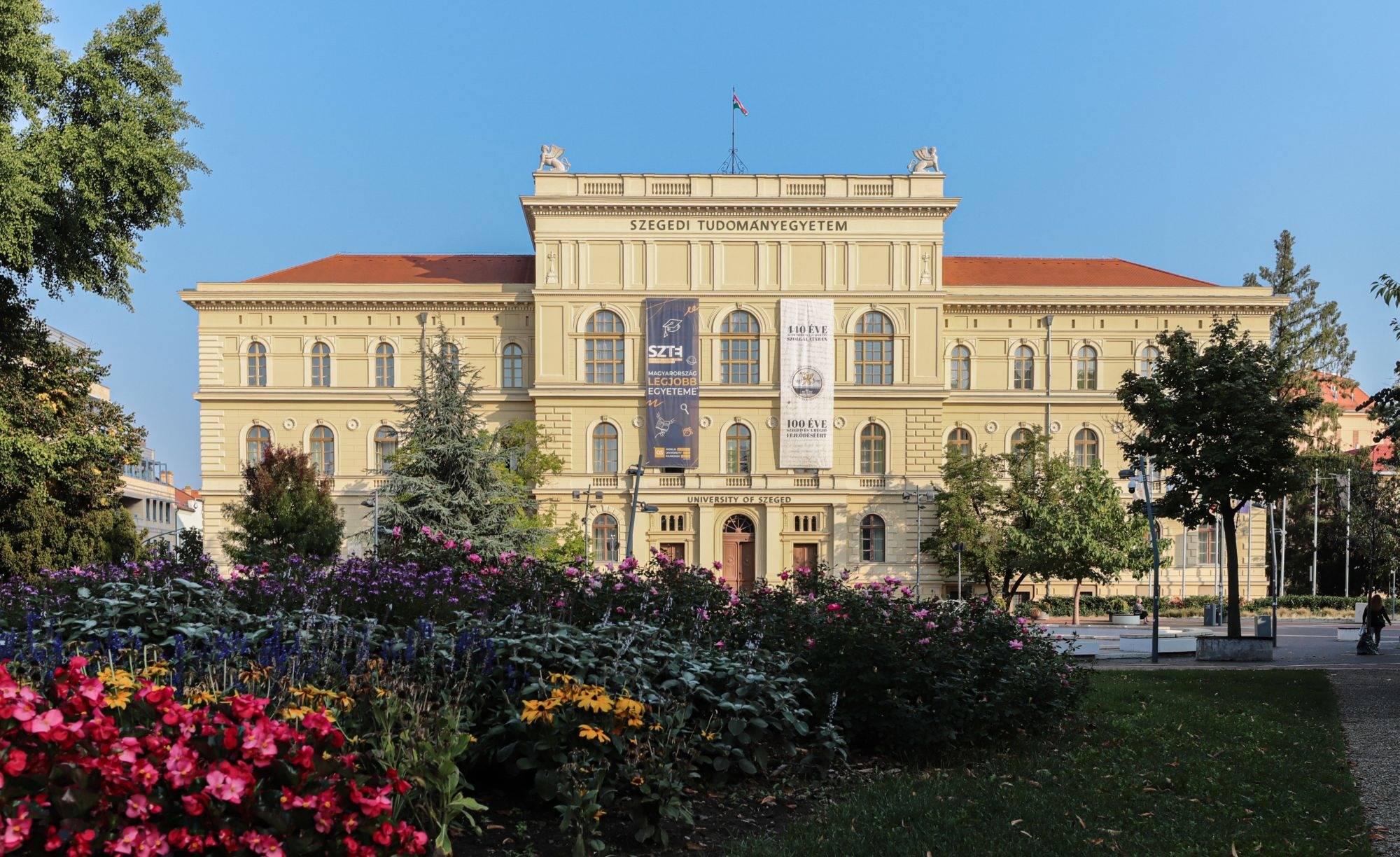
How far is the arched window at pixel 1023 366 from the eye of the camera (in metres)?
54.1

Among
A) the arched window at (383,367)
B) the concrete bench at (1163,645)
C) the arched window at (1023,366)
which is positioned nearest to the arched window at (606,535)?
the arched window at (383,367)

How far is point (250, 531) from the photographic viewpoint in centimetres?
3962

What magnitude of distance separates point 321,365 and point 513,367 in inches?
344

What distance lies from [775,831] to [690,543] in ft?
142

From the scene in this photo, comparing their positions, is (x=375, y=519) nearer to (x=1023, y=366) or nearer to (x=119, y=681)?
(x=1023, y=366)

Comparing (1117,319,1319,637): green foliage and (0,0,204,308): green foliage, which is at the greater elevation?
(0,0,204,308): green foliage

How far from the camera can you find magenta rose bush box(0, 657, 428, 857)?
202 inches

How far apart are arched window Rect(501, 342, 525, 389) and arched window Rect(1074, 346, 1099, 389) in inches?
991

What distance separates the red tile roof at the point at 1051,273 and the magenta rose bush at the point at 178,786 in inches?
2041

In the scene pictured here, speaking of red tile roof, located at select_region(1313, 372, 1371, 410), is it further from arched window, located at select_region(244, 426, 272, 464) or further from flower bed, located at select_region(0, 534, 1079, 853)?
flower bed, located at select_region(0, 534, 1079, 853)

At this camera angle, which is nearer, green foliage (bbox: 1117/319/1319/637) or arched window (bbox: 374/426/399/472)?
green foliage (bbox: 1117/319/1319/637)

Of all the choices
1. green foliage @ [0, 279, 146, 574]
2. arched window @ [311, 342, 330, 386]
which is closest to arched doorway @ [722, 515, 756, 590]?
arched window @ [311, 342, 330, 386]

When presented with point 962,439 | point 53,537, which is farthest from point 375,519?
point 962,439

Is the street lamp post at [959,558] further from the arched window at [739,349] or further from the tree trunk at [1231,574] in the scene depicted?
the tree trunk at [1231,574]
